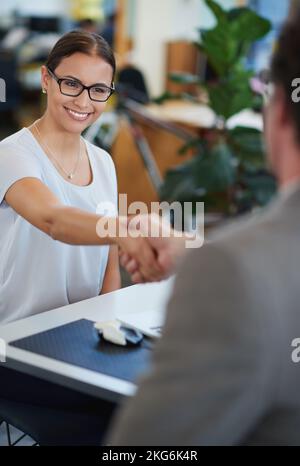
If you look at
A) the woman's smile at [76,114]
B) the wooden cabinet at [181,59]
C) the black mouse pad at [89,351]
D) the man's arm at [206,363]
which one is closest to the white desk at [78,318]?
the black mouse pad at [89,351]

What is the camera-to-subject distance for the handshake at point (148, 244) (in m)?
1.64

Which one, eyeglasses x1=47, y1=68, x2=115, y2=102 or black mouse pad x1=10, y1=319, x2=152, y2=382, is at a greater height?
eyeglasses x1=47, y1=68, x2=115, y2=102

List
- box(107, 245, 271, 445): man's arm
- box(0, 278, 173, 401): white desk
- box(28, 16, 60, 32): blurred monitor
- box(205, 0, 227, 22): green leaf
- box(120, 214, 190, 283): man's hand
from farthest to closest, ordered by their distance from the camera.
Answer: box(28, 16, 60, 32): blurred monitor < box(205, 0, 227, 22): green leaf < box(120, 214, 190, 283): man's hand < box(0, 278, 173, 401): white desk < box(107, 245, 271, 445): man's arm

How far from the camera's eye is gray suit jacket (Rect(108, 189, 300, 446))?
93cm

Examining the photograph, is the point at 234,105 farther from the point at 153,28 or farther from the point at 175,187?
the point at 153,28

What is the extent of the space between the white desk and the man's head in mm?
245

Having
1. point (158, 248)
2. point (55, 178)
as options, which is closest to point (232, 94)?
point (55, 178)

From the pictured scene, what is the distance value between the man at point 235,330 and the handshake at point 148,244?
0.60 metres

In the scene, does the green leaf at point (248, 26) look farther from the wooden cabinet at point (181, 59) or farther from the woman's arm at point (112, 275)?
the wooden cabinet at point (181, 59)

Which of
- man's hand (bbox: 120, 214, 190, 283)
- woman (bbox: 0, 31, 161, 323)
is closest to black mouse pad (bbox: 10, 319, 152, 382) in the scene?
man's hand (bbox: 120, 214, 190, 283)

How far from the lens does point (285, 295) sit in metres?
0.98

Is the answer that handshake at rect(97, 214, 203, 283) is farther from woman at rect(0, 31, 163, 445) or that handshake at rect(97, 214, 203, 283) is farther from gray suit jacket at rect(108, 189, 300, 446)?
gray suit jacket at rect(108, 189, 300, 446)

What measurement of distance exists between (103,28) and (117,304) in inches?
272

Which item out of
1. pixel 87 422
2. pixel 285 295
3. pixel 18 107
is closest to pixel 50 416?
pixel 87 422
